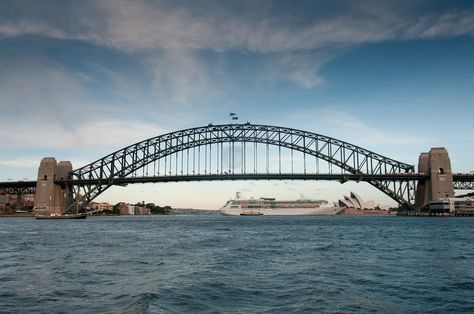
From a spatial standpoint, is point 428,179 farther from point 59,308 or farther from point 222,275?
point 59,308

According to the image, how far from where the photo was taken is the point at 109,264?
17562 mm

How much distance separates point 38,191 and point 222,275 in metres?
80.2

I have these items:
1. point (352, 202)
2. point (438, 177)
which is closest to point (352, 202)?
point (352, 202)

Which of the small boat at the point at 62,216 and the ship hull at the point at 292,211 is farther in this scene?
the ship hull at the point at 292,211

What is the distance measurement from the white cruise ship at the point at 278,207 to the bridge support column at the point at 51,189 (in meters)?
56.1

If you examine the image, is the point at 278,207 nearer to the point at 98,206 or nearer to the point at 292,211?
the point at 292,211

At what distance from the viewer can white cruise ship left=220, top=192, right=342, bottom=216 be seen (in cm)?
12769

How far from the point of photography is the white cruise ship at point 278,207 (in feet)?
419

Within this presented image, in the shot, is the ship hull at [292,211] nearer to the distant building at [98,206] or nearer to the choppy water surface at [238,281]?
the distant building at [98,206]

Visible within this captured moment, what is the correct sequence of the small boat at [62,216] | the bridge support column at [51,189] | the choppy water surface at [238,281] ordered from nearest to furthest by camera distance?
1. the choppy water surface at [238,281]
2. the small boat at [62,216]
3. the bridge support column at [51,189]

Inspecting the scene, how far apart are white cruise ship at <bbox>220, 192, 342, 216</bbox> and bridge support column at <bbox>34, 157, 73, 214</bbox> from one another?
56069mm

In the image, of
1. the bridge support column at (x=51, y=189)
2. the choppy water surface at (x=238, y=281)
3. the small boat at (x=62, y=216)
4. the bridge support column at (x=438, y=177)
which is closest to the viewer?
Result: the choppy water surface at (x=238, y=281)

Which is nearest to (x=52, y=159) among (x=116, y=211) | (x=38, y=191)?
(x=38, y=191)

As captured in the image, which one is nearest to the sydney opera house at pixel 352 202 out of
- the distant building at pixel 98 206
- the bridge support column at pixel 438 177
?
the bridge support column at pixel 438 177
